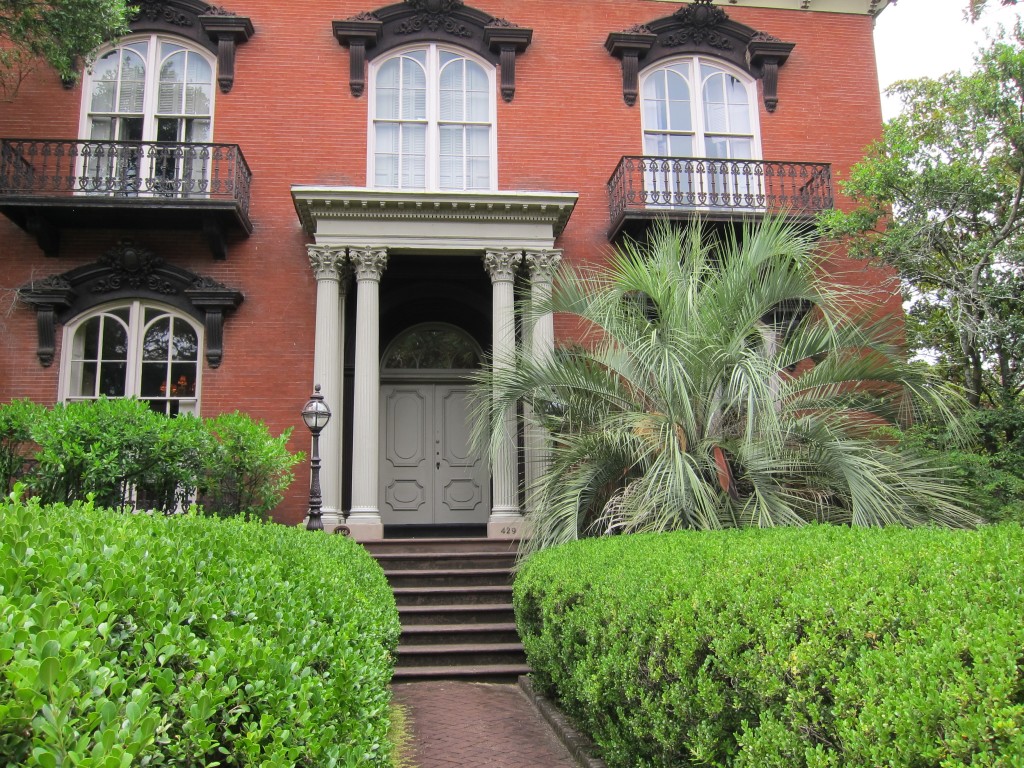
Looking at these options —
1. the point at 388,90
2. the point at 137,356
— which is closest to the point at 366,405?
the point at 137,356

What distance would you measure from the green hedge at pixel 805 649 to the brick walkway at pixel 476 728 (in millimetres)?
611

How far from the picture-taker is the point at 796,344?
931 centimetres

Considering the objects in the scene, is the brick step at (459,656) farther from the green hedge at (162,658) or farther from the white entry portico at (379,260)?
the green hedge at (162,658)

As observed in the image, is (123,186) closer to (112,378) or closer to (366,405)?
(112,378)

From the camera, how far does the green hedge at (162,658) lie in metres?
1.64

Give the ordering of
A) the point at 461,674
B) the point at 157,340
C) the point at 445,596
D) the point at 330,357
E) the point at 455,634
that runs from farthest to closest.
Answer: the point at 157,340, the point at 330,357, the point at 445,596, the point at 455,634, the point at 461,674

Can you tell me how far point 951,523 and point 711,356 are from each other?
2.95 m

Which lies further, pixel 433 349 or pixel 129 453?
pixel 433 349

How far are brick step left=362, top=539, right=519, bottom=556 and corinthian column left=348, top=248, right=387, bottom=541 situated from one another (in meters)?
0.45

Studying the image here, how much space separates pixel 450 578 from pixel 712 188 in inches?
322

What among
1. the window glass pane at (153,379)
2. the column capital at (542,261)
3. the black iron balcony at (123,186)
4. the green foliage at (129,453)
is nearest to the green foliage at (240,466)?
the green foliage at (129,453)

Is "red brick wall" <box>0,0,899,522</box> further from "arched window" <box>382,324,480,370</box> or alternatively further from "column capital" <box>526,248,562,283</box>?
"arched window" <box>382,324,480,370</box>

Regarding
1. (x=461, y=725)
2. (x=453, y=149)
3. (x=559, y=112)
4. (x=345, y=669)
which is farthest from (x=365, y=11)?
(x=345, y=669)

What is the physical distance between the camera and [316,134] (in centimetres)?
1457
